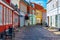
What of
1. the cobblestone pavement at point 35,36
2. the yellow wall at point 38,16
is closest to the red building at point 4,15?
the cobblestone pavement at point 35,36

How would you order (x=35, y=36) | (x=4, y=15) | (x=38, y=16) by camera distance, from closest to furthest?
1. (x=35, y=36)
2. (x=4, y=15)
3. (x=38, y=16)

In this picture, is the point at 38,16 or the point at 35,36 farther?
the point at 38,16

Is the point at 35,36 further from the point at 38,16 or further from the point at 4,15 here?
the point at 38,16

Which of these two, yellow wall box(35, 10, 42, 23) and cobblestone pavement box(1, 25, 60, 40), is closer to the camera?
cobblestone pavement box(1, 25, 60, 40)

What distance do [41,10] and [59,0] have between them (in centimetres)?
4405

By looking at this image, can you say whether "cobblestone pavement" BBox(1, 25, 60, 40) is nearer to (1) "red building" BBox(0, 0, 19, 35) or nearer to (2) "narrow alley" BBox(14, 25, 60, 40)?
(2) "narrow alley" BBox(14, 25, 60, 40)

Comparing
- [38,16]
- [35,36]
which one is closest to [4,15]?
[35,36]

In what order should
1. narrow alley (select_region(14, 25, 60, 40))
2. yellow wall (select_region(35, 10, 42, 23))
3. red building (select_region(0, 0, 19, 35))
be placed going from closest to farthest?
1. narrow alley (select_region(14, 25, 60, 40))
2. red building (select_region(0, 0, 19, 35))
3. yellow wall (select_region(35, 10, 42, 23))

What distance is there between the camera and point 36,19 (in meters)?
75.1

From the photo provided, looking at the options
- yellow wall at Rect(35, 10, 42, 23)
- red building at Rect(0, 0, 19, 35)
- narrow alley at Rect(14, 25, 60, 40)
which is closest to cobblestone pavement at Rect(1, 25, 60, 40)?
narrow alley at Rect(14, 25, 60, 40)

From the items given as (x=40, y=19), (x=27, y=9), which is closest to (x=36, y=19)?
(x=40, y=19)

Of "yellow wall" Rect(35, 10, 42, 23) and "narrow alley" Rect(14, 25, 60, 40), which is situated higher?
"yellow wall" Rect(35, 10, 42, 23)

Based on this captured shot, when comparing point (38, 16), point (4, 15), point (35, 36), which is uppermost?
point (38, 16)

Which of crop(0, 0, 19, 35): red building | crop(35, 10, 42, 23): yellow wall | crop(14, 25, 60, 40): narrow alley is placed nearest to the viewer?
crop(14, 25, 60, 40): narrow alley
